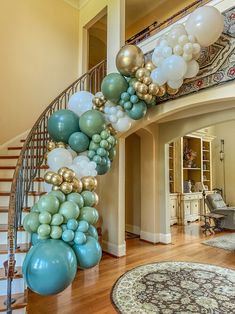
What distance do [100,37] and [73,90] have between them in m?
2.97

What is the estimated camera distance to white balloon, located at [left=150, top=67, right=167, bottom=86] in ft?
10.3

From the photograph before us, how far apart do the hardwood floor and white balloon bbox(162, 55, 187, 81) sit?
283 cm

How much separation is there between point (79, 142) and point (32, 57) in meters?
3.17

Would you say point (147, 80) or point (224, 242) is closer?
point (147, 80)

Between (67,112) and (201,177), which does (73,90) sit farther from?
(201,177)

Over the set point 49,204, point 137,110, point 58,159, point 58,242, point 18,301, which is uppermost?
point 137,110

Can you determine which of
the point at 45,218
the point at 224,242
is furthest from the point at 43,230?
the point at 224,242

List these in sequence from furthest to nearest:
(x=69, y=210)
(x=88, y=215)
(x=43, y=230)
→ (x=88, y=215) → (x=69, y=210) → (x=43, y=230)

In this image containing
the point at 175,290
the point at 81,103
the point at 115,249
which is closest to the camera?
the point at 175,290

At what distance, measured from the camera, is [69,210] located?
2.39m

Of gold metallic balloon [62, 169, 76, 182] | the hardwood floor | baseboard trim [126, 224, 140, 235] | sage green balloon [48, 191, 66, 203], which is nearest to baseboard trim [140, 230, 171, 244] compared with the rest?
the hardwood floor

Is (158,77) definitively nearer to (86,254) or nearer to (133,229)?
(86,254)

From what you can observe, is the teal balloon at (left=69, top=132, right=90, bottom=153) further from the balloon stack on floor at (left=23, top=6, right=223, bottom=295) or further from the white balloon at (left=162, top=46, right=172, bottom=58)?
the white balloon at (left=162, top=46, right=172, bottom=58)

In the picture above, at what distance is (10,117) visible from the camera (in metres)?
5.04
